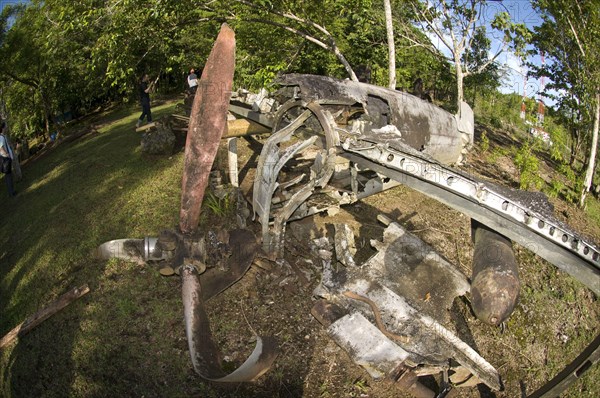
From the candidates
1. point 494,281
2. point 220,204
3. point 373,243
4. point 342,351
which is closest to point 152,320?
point 342,351

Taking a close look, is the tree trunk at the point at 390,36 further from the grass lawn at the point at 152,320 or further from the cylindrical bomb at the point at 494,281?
the cylindrical bomb at the point at 494,281

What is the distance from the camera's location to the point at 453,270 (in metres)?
6.81

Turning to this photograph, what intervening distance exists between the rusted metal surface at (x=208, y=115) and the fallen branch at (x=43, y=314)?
2.26 meters

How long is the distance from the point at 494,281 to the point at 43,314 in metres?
6.34

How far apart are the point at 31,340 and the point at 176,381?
2483 millimetres

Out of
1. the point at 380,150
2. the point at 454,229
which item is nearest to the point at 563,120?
the point at 454,229

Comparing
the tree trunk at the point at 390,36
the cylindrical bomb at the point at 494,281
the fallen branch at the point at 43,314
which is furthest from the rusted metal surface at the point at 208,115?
the tree trunk at the point at 390,36

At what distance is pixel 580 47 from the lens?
11758 millimetres

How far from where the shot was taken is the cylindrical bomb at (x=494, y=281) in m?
4.29

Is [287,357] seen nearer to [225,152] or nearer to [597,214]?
[225,152]

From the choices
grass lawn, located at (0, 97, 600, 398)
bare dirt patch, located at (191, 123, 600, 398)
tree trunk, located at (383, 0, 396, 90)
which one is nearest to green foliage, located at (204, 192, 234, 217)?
grass lawn, located at (0, 97, 600, 398)

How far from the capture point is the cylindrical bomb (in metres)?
4.29

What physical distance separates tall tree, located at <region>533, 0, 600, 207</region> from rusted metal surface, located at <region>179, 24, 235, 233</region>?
10816mm

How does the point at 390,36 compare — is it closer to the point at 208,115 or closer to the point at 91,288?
the point at 208,115
